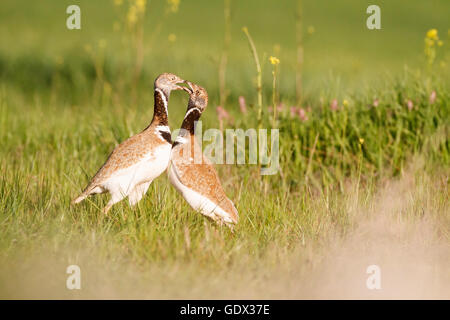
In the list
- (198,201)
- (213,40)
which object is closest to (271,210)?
(198,201)

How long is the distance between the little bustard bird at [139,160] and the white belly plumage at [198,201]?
0.36 ft

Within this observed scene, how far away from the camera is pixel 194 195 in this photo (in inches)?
157

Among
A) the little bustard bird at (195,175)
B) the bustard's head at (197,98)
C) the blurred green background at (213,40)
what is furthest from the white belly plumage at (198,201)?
the blurred green background at (213,40)

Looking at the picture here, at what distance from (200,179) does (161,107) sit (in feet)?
1.95

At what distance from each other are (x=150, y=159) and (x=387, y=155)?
2979mm

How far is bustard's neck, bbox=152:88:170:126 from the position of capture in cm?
414

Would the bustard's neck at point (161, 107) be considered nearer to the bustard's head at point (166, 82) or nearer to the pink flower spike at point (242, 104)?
the bustard's head at point (166, 82)

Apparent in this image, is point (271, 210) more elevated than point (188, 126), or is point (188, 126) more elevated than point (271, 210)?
point (188, 126)

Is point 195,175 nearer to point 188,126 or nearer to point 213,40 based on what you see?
point 188,126

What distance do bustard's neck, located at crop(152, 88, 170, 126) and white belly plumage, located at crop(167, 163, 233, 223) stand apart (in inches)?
13.0

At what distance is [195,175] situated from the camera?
4.04m

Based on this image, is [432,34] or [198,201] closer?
[198,201]

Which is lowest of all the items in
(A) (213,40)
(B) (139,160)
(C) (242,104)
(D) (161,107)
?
(B) (139,160)

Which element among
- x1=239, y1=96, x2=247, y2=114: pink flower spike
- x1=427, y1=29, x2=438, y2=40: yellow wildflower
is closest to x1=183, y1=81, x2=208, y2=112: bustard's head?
x1=239, y1=96, x2=247, y2=114: pink flower spike
